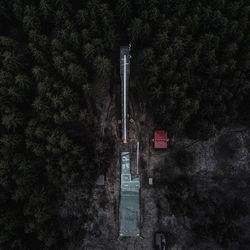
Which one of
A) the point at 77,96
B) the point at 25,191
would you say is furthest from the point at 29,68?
the point at 25,191

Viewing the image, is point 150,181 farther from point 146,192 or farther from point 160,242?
point 160,242

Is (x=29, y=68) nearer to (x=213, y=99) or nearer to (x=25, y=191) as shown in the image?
(x=25, y=191)


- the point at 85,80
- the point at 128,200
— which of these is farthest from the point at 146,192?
the point at 85,80

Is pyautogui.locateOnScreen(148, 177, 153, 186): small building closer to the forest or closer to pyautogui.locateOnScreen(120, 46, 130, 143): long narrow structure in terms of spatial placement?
the forest

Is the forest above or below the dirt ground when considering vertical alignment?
above

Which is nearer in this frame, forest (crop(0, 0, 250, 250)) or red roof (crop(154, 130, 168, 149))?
forest (crop(0, 0, 250, 250))

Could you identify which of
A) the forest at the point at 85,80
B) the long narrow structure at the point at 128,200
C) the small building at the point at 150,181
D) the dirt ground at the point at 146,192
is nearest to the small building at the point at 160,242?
the dirt ground at the point at 146,192

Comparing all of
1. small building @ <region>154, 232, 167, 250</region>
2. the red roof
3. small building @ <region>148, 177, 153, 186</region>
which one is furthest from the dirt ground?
the red roof
